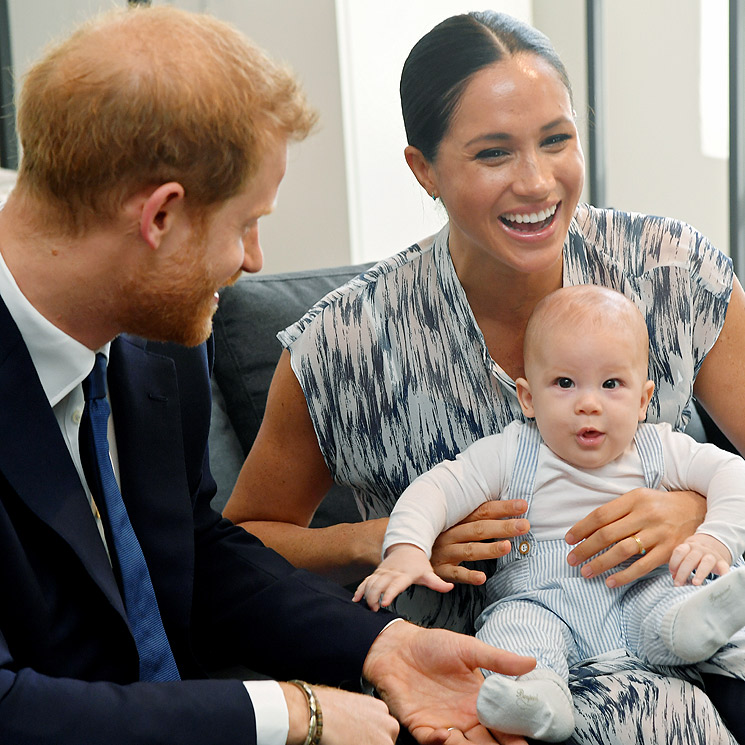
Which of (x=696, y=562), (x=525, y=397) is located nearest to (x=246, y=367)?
(x=525, y=397)

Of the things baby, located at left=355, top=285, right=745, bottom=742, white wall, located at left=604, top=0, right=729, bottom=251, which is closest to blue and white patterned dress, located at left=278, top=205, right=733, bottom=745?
baby, located at left=355, top=285, right=745, bottom=742

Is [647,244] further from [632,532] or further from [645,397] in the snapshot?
[632,532]

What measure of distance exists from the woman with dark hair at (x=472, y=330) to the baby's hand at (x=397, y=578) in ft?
0.37

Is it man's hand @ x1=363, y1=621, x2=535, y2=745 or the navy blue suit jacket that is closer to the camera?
the navy blue suit jacket

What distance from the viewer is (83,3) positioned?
13.5 ft

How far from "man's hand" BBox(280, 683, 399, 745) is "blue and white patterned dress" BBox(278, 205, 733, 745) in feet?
2.07

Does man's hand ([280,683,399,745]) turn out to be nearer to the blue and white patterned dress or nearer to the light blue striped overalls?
the light blue striped overalls

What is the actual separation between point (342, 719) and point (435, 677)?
10.1 inches

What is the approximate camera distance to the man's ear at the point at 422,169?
1.72 meters

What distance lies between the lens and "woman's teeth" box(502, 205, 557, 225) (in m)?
1.62

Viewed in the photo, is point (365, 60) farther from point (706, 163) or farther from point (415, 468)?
point (415, 468)

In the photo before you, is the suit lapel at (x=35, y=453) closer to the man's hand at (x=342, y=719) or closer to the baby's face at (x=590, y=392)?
the man's hand at (x=342, y=719)

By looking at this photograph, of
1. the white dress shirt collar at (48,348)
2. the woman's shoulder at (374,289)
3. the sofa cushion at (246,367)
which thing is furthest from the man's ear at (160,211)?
the sofa cushion at (246,367)

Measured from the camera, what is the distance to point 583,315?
61.4 inches
